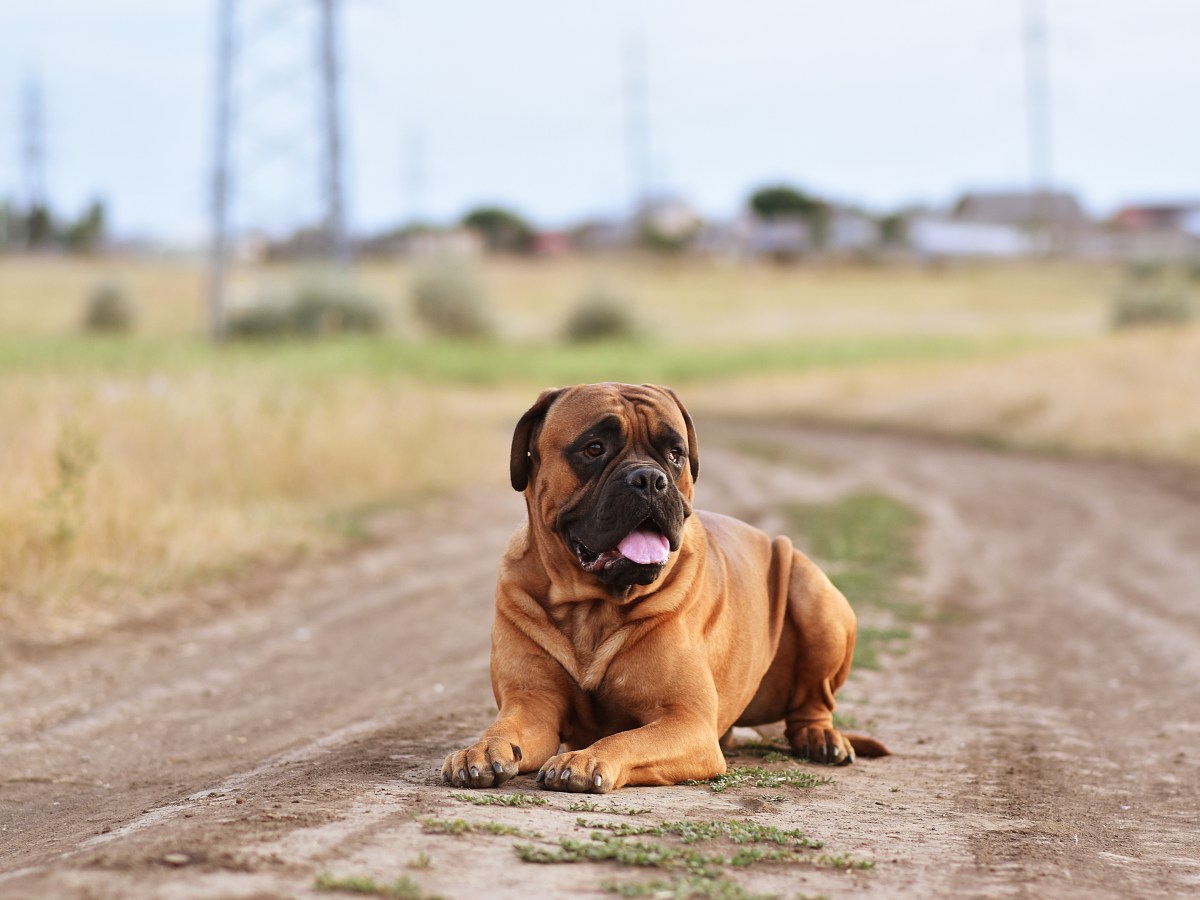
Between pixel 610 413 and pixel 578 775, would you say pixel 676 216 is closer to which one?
pixel 610 413

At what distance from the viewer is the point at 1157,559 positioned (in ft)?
42.2

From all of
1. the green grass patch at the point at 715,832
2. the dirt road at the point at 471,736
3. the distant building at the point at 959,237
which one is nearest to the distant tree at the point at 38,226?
the distant building at the point at 959,237

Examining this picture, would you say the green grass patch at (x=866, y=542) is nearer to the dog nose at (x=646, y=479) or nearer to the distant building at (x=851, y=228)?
the dog nose at (x=646, y=479)

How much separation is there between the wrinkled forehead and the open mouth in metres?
0.34

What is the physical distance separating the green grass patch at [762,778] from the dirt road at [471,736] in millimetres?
97

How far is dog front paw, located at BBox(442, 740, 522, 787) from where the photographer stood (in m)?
4.69

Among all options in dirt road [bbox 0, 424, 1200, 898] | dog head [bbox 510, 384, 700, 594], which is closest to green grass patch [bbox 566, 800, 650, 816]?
dirt road [bbox 0, 424, 1200, 898]

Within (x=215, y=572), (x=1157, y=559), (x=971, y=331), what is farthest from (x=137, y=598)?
(x=971, y=331)

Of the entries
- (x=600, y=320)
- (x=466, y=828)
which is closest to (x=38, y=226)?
(x=600, y=320)

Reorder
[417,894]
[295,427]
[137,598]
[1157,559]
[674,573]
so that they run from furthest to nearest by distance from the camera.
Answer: [295,427] → [1157,559] → [137,598] → [674,573] → [417,894]

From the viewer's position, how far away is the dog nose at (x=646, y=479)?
188 inches

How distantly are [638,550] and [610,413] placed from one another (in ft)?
1.52

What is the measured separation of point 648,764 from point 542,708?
0.43m

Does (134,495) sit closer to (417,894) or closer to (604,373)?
(417,894)
